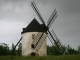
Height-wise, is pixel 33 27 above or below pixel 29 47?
above

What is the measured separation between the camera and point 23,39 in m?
30.8

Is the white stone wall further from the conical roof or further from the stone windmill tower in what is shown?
the conical roof

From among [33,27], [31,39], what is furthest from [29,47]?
[33,27]

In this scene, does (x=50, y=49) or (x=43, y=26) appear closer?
(x=43, y=26)

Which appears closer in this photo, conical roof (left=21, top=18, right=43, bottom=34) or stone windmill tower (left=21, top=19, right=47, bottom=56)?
stone windmill tower (left=21, top=19, right=47, bottom=56)

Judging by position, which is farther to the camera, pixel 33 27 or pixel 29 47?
pixel 33 27

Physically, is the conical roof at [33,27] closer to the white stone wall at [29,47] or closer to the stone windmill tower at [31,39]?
the stone windmill tower at [31,39]

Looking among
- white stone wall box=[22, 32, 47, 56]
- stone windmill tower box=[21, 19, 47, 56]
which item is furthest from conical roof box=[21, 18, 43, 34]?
white stone wall box=[22, 32, 47, 56]

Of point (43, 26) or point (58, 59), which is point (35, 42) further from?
point (58, 59)

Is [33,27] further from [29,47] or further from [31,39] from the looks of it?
[29,47]

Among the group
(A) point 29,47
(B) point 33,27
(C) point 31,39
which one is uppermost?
(B) point 33,27

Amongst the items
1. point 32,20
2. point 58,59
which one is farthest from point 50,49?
point 58,59

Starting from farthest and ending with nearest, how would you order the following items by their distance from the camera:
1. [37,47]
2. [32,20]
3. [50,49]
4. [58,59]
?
[50,49], [32,20], [37,47], [58,59]

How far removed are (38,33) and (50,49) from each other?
2926cm
